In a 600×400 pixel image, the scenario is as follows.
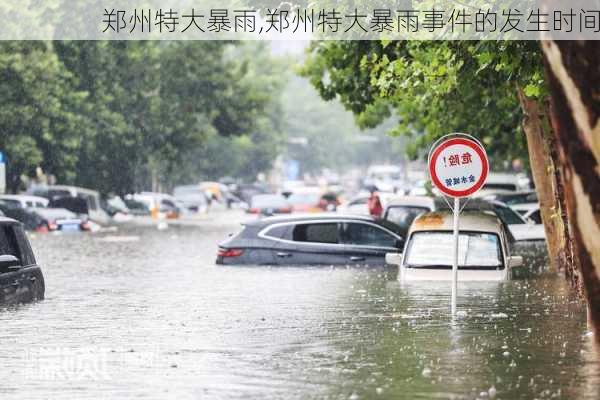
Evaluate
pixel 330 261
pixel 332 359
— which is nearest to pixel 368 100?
pixel 330 261

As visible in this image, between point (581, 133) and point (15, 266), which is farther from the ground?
point (581, 133)

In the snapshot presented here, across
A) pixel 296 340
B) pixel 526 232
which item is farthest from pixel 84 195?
pixel 296 340

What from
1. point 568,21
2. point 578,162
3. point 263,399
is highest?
point 568,21

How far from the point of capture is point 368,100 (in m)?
30.9

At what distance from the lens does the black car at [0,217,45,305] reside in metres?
18.8

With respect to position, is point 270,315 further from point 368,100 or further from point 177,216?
point 177,216

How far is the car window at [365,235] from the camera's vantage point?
95.8ft

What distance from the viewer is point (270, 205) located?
219 feet

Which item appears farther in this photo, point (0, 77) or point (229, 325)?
point (0, 77)

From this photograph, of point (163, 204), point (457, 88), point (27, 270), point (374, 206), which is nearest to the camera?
point (27, 270)

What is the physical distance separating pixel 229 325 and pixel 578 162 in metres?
8.78

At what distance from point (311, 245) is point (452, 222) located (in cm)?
699

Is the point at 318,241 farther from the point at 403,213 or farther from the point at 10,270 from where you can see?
the point at 10,270

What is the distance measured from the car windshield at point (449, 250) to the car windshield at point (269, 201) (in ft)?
146
